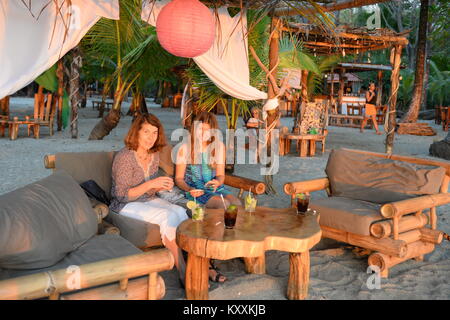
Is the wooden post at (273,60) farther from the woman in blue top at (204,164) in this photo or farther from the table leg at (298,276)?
the table leg at (298,276)

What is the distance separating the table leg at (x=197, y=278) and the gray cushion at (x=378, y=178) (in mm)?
2079

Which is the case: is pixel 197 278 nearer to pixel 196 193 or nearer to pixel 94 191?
pixel 196 193

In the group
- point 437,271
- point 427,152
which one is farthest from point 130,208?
point 427,152

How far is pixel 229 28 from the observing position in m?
5.17

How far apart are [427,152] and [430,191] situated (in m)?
7.36

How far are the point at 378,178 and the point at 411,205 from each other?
2.59ft

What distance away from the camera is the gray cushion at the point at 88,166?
136 inches

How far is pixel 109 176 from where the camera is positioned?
3678mm

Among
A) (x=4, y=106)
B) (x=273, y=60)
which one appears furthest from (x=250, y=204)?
(x=4, y=106)

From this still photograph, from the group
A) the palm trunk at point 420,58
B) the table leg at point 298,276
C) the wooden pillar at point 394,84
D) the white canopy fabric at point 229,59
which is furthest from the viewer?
the palm trunk at point 420,58

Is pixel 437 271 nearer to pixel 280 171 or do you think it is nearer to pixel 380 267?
pixel 380 267

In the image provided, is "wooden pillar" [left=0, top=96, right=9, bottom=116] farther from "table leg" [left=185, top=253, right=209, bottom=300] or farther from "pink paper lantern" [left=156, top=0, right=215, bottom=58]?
"table leg" [left=185, top=253, right=209, bottom=300]

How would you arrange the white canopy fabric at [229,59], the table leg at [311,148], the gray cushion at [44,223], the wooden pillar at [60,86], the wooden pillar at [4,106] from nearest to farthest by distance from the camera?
the gray cushion at [44,223] < the white canopy fabric at [229,59] < the table leg at [311,148] < the wooden pillar at [4,106] < the wooden pillar at [60,86]

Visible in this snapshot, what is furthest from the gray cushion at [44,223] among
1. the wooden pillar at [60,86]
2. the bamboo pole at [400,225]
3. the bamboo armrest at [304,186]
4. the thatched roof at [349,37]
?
the wooden pillar at [60,86]
